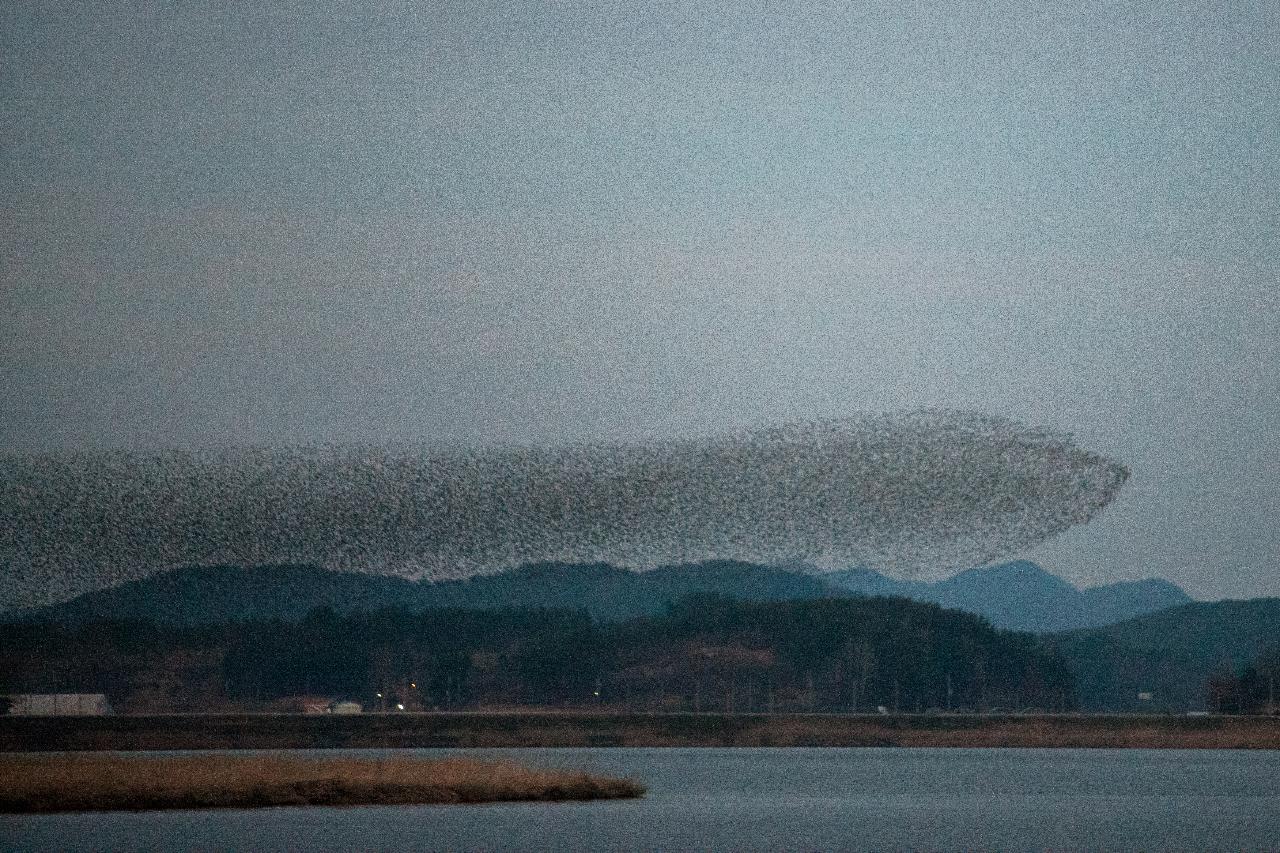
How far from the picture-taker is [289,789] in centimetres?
6688

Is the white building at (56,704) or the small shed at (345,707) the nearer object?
the white building at (56,704)

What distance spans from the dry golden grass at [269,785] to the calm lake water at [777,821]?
0.78m

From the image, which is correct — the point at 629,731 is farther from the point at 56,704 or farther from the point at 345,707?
the point at 56,704

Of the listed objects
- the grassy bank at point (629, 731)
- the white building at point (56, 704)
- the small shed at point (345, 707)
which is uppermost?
the small shed at point (345, 707)

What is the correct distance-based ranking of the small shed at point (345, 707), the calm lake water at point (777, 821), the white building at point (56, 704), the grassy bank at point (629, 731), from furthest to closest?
the small shed at point (345, 707) → the white building at point (56, 704) → the grassy bank at point (629, 731) → the calm lake water at point (777, 821)

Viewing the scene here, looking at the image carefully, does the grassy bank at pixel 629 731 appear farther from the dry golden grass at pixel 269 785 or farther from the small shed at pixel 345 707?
the dry golden grass at pixel 269 785

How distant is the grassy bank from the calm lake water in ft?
124

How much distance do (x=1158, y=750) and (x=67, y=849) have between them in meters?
123

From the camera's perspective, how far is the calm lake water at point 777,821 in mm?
56344

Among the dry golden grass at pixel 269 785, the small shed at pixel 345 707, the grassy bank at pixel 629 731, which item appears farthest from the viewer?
the small shed at pixel 345 707

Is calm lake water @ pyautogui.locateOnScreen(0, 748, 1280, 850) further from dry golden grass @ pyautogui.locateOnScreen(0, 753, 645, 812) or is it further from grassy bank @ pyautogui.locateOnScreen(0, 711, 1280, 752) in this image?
grassy bank @ pyautogui.locateOnScreen(0, 711, 1280, 752)

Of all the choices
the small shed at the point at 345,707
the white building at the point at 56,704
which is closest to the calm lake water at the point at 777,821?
the white building at the point at 56,704

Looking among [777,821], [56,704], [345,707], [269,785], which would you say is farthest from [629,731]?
[269,785]

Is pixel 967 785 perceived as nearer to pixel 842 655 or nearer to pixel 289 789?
pixel 289 789
